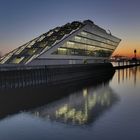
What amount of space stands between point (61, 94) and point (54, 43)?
36.1 metres

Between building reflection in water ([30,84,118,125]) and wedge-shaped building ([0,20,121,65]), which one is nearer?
building reflection in water ([30,84,118,125])

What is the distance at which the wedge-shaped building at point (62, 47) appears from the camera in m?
79.4

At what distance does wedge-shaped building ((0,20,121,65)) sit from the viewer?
7938 cm

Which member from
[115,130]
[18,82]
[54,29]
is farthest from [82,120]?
[54,29]

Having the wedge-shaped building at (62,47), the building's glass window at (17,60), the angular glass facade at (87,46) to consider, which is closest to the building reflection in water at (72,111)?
the wedge-shaped building at (62,47)

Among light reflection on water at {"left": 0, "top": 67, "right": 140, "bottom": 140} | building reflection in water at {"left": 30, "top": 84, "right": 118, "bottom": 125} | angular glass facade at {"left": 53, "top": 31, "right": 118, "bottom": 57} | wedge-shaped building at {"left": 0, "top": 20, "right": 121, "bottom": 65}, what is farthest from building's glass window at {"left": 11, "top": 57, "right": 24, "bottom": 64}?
light reflection on water at {"left": 0, "top": 67, "right": 140, "bottom": 140}

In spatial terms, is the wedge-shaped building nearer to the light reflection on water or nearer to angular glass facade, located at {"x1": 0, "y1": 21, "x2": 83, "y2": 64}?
angular glass facade, located at {"x1": 0, "y1": 21, "x2": 83, "y2": 64}

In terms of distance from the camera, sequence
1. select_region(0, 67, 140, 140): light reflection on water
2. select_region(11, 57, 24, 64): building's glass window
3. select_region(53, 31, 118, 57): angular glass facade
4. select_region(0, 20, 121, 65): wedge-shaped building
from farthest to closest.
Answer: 1. select_region(53, 31, 118, 57): angular glass facade
2. select_region(11, 57, 24, 64): building's glass window
3. select_region(0, 20, 121, 65): wedge-shaped building
4. select_region(0, 67, 140, 140): light reflection on water

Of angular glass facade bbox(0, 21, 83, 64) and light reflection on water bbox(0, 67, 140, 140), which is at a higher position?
angular glass facade bbox(0, 21, 83, 64)

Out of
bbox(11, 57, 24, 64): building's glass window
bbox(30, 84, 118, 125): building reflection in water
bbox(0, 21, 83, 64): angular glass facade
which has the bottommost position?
bbox(30, 84, 118, 125): building reflection in water

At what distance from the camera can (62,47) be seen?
8538cm

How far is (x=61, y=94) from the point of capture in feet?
160

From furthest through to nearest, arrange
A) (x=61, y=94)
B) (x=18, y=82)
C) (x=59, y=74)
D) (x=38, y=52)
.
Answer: (x=38, y=52) → (x=59, y=74) → (x=18, y=82) → (x=61, y=94)

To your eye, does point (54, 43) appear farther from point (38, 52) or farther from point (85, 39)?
point (85, 39)
